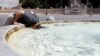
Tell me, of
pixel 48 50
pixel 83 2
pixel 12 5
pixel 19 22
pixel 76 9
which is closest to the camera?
pixel 48 50

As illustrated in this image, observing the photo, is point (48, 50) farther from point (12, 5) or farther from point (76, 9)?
point (12, 5)

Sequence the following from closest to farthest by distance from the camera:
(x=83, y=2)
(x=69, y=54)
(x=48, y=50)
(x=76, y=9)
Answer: (x=69, y=54) < (x=48, y=50) < (x=76, y=9) < (x=83, y=2)

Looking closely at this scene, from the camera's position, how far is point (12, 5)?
166 ft

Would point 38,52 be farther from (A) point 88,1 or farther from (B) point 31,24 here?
(A) point 88,1

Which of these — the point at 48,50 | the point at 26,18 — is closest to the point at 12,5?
the point at 26,18

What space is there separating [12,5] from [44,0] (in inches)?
200

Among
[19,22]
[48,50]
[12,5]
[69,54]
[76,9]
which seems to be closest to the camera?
[69,54]

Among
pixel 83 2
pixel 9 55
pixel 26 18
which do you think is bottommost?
pixel 83 2

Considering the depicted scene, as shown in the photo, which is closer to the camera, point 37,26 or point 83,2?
point 37,26

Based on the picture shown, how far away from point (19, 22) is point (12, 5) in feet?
108

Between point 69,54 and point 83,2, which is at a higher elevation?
point 69,54

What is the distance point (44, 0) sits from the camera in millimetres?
51469

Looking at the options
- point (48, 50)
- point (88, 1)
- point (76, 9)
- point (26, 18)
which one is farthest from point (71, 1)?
point (48, 50)

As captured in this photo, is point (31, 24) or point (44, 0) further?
point (44, 0)
